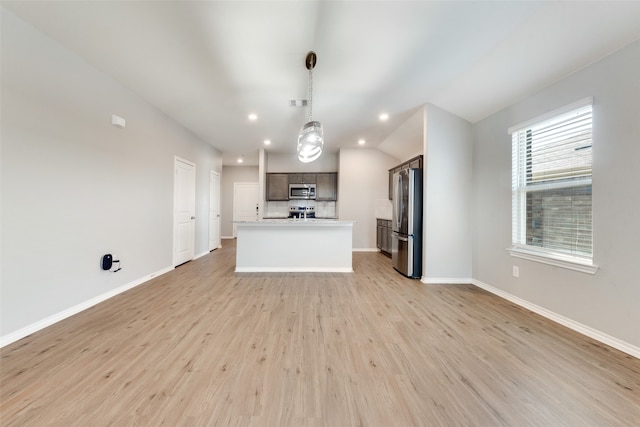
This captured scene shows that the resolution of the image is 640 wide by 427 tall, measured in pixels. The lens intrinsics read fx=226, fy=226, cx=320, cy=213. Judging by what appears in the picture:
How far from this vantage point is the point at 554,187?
2516 millimetres

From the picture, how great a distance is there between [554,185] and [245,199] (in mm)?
7682

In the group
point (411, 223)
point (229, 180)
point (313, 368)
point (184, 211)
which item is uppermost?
point (229, 180)

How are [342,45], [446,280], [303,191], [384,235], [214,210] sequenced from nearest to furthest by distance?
[342,45]
[446,280]
[384,235]
[214,210]
[303,191]

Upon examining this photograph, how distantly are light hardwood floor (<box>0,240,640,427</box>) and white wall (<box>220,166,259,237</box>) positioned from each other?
548cm

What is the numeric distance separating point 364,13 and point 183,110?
10.8 feet

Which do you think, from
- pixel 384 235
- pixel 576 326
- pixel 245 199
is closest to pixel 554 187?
pixel 576 326

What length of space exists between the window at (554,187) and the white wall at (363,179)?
3.36 meters

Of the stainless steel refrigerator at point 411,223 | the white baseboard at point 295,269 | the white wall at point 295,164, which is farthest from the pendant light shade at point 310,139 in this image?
the white wall at point 295,164

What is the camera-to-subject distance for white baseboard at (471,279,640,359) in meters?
1.87

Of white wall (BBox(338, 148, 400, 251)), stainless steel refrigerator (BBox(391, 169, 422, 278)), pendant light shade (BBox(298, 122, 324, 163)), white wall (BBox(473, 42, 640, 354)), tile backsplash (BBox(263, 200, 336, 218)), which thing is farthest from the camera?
tile backsplash (BBox(263, 200, 336, 218))

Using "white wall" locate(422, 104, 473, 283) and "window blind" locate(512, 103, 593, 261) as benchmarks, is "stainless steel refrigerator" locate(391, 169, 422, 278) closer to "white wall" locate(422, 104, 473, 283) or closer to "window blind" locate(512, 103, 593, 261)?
A: "white wall" locate(422, 104, 473, 283)

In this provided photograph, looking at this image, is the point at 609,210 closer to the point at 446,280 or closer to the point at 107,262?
the point at 446,280

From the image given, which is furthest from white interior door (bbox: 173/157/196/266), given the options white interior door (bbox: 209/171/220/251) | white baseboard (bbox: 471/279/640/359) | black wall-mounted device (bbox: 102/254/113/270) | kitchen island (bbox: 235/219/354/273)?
white baseboard (bbox: 471/279/640/359)

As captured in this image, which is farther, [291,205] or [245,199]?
[245,199]
